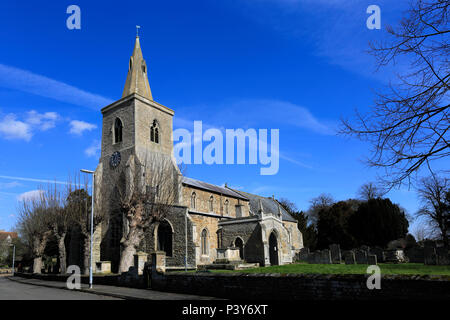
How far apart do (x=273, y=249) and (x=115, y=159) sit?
17798mm

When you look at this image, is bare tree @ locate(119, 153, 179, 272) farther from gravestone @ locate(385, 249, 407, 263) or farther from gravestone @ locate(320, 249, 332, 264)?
gravestone @ locate(385, 249, 407, 263)

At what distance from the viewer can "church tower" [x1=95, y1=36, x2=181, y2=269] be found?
2836cm

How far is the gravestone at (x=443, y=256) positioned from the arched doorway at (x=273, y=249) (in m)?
13.4

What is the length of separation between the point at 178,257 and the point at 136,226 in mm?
Answer: 6553

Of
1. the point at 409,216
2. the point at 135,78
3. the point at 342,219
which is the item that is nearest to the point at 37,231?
the point at 135,78

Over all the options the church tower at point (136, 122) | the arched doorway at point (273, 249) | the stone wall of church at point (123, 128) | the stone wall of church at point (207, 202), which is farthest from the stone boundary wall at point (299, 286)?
the stone wall of church at point (123, 128)

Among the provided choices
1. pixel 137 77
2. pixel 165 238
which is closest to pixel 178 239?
pixel 165 238

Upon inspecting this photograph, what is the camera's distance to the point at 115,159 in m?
30.7

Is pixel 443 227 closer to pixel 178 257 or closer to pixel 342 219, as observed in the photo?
pixel 342 219

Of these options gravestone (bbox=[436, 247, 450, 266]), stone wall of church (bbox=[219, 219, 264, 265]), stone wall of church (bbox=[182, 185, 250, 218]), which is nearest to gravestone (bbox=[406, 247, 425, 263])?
gravestone (bbox=[436, 247, 450, 266])

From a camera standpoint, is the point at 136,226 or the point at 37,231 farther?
the point at 37,231

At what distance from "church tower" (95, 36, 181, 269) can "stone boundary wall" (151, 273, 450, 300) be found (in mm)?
17083

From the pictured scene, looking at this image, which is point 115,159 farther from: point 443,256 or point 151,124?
point 443,256

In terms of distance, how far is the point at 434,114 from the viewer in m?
5.25
